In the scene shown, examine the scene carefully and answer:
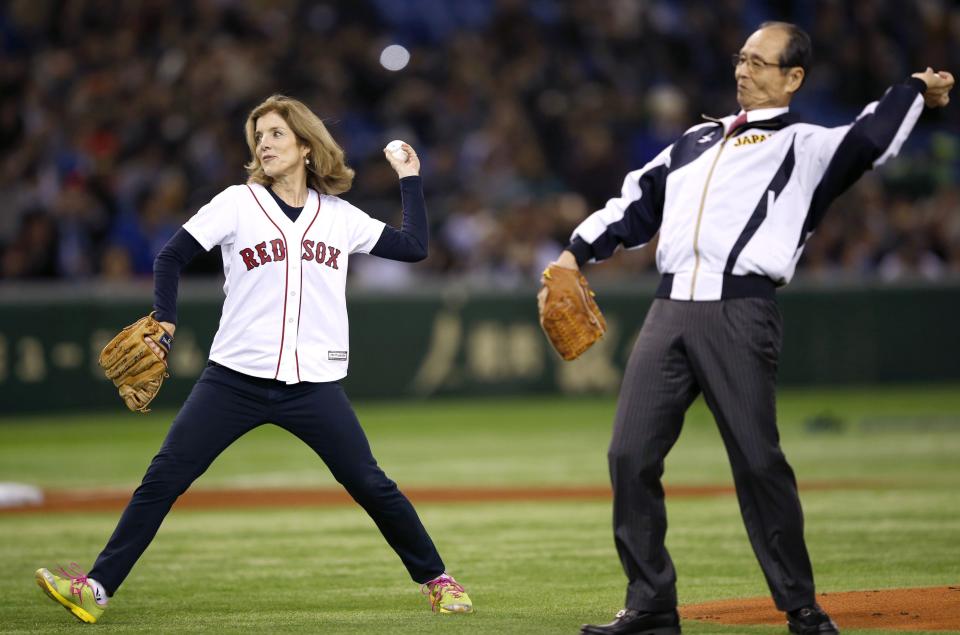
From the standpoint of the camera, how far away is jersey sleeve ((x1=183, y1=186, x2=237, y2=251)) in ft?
20.1

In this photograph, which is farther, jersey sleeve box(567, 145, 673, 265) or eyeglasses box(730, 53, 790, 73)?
jersey sleeve box(567, 145, 673, 265)

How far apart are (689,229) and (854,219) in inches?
653

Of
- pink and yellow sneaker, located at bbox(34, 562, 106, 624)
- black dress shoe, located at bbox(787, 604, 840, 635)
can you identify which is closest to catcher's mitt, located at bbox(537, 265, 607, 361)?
black dress shoe, located at bbox(787, 604, 840, 635)

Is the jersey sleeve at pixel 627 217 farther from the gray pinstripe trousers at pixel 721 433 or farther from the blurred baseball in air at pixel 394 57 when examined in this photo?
the blurred baseball in air at pixel 394 57

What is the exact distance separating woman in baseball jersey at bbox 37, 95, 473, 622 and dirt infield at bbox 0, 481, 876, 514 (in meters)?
4.53

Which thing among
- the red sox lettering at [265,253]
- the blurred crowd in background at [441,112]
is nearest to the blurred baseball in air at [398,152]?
the red sox lettering at [265,253]

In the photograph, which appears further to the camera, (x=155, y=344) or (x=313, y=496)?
(x=313, y=496)

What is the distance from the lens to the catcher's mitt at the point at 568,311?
5.84 meters

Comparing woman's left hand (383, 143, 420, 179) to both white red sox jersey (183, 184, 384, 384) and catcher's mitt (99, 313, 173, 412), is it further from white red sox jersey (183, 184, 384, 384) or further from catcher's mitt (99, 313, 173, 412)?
catcher's mitt (99, 313, 173, 412)

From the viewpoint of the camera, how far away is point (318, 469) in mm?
13211

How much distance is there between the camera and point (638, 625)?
18.0 feet

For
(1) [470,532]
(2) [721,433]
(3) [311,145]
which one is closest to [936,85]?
(2) [721,433]

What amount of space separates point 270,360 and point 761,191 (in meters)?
2.02

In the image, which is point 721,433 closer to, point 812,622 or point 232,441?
point 812,622
